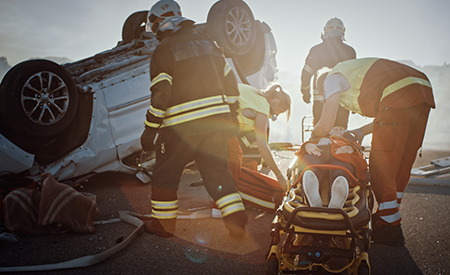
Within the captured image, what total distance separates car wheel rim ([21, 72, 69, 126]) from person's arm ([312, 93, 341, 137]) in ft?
8.84

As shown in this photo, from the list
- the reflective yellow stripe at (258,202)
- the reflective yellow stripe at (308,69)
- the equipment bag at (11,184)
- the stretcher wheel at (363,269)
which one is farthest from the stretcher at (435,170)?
the equipment bag at (11,184)

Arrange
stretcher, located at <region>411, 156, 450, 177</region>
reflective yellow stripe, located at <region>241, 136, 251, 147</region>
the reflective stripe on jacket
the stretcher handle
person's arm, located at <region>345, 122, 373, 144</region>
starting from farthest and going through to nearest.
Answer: stretcher, located at <region>411, 156, 450, 177</region> < reflective yellow stripe, located at <region>241, 136, 251, 147</region> < the reflective stripe on jacket < person's arm, located at <region>345, 122, 373, 144</region> < the stretcher handle

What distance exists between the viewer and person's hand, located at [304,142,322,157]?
240 centimetres

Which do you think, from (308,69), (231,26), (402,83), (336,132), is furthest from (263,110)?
(308,69)

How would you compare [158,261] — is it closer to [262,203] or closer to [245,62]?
[262,203]

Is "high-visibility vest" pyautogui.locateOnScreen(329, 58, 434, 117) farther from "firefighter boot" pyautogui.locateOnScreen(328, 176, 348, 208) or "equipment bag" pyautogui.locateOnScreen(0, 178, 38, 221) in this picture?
"equipment bag" pyautogui.locateOnScreen(0, 178, 38, 221)

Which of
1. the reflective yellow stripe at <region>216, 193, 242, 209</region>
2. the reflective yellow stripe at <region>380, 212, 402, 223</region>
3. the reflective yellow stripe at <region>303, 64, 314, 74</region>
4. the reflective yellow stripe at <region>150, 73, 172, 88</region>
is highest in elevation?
the reflective yellow stripe at <region>150, 73, 172, 88</region>

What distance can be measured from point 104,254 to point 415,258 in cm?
235

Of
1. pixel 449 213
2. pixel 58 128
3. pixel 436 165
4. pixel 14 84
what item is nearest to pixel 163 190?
pixel 58 128

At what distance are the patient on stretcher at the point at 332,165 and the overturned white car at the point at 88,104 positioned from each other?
2449mm

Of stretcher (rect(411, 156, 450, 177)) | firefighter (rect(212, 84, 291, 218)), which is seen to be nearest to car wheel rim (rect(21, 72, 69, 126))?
firefighter (rect(212, 84, 291, 218))

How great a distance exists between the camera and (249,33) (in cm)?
496

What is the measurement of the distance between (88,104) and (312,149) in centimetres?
274

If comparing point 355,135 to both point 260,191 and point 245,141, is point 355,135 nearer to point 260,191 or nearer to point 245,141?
point 260,191
